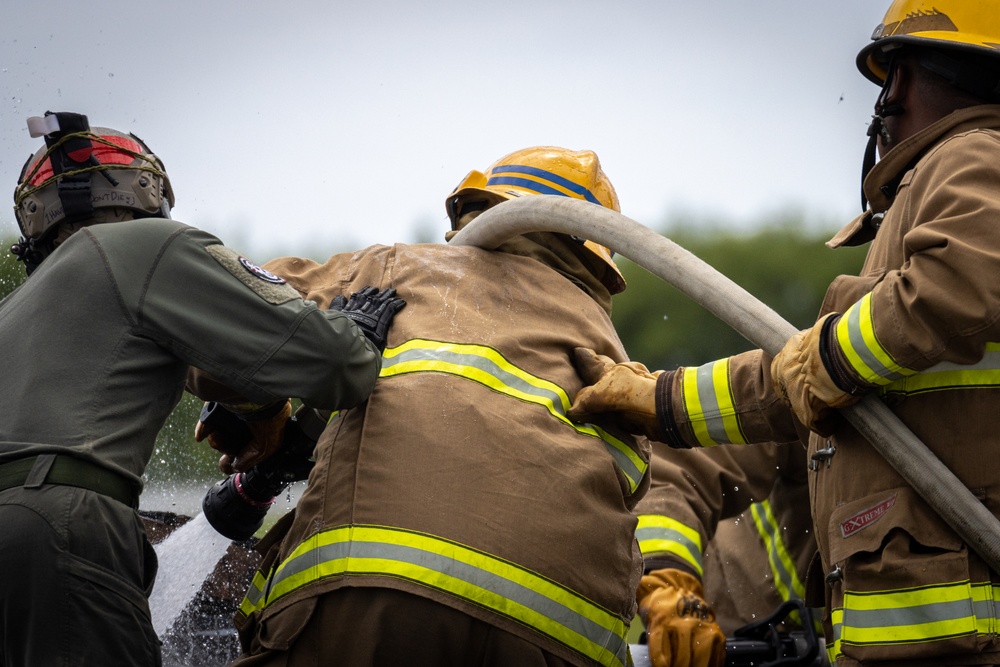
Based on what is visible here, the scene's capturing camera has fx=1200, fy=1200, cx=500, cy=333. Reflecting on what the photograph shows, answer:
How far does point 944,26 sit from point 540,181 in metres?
1.48

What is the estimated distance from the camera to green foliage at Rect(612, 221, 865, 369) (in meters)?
23.6

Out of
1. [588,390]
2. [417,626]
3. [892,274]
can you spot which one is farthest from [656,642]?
[892,274]

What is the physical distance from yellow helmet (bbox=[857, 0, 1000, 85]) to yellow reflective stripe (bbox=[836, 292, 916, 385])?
0.88 metres

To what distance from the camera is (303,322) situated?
325 cm

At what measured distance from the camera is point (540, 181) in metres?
4.38

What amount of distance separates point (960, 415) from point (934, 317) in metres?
0.31

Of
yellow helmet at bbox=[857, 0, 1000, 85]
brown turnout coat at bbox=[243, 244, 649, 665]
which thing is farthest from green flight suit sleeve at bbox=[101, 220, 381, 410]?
yellow helmet at bbox=[857, 0, 1000, 85]

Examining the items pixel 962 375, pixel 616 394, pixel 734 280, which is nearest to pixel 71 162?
pixel 616 394

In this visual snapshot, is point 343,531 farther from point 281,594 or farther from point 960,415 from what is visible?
point 960,415

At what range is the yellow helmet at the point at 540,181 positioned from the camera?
4.33m

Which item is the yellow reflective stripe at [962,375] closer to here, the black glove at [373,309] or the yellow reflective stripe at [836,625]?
the yellow reflective stripe at [836,625]

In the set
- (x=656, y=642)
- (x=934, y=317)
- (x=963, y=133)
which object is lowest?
(x=656, y=642)

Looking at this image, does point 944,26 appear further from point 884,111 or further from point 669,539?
point 669,539

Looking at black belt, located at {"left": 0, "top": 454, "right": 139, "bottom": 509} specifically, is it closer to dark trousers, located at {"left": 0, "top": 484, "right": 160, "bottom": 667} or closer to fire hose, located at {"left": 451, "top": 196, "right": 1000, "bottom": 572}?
dark trousers, located at {"left": 0, "top": 484, "right": 160, "bottom": 667}
